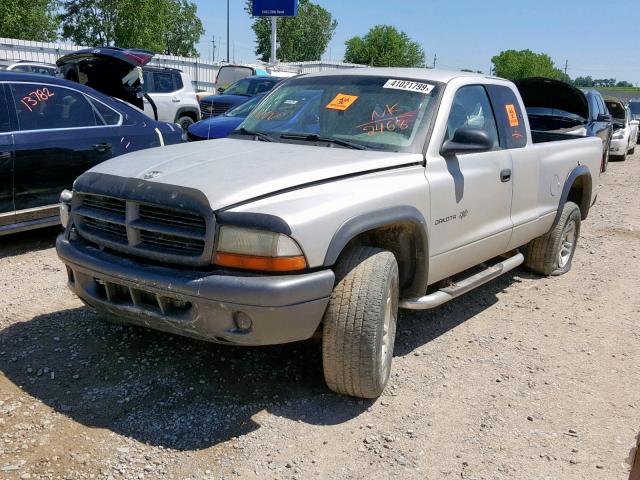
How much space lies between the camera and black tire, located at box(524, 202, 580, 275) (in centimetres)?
579

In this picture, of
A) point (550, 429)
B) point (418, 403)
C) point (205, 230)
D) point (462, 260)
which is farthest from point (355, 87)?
point (550, 429)

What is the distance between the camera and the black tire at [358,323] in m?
3.13

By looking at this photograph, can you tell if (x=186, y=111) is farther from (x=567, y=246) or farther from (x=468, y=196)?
(x=468, y=196)

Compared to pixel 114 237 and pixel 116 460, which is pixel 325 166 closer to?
pixel 114 237

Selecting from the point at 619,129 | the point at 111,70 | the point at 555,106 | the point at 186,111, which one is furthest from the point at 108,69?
the point at 619,129

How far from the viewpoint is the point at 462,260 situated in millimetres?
4219

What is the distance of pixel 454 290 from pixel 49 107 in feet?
13.7

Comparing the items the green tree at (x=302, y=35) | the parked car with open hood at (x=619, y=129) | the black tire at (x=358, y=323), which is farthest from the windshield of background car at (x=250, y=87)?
the green tree at (x=302, y=35)

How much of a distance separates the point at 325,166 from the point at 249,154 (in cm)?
56

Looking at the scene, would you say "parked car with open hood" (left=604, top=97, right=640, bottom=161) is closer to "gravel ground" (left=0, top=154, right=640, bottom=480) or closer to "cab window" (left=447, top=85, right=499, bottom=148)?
"gravel ground" (left=0, top=154, right=640, bottom=480)

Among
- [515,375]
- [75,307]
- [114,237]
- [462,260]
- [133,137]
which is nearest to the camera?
[114,237]

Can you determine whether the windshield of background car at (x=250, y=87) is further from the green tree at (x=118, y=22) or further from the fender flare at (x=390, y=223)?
the green tree at (x=118, y=22)

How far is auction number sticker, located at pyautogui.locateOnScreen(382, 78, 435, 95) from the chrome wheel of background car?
2.66 metres

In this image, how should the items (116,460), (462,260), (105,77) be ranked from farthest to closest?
1. (105,77)
2. (462,260)
3. (116,460)
